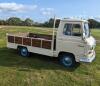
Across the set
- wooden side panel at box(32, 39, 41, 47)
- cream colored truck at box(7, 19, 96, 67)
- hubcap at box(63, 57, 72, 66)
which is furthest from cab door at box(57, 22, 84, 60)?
wooden side panel at box(32, 39, 41, 47)

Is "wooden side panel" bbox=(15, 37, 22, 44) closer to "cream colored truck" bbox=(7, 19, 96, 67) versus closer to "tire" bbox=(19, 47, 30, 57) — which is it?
"tire" bbox=(19, 47, 30, 57)

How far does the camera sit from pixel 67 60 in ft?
34.4

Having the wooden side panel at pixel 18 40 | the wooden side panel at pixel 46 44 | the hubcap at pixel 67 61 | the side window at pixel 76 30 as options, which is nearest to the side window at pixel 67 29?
the side window at pixel 76 30

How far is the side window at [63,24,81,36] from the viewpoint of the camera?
32.7 ft

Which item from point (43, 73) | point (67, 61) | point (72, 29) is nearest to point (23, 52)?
point (67, 61)

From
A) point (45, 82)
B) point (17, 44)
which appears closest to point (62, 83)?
point (45, 82)

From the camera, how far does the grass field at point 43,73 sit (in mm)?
8352

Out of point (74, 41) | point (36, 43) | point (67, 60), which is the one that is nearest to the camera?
point (74, 41)

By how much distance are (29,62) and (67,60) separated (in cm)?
208

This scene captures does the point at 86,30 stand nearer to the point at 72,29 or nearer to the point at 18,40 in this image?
the point at 72,29

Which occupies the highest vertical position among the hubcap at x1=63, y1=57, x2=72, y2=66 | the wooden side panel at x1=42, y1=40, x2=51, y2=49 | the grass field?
the wooden side panel at x1=42, y1=40, x2=51, y2=49

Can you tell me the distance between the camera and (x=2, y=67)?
10062 mm

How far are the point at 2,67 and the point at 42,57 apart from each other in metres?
2.98

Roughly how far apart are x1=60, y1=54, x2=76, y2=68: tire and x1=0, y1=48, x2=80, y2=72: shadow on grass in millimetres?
239
